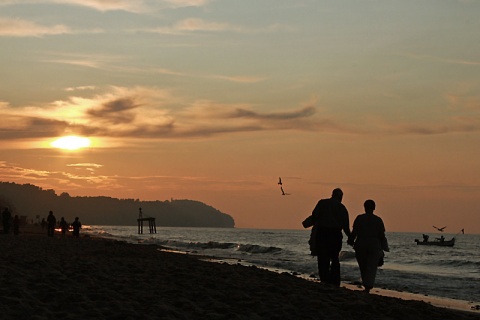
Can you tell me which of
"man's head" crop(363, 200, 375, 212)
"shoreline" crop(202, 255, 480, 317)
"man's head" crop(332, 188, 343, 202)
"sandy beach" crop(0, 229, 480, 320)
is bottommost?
"shoreline" crop(202, 255, 480, 317)

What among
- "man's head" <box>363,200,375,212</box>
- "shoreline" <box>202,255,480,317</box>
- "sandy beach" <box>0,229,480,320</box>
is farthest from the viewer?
"shoreline" <box>202,255,480,317</box>

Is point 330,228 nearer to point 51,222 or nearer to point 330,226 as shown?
point 330,226

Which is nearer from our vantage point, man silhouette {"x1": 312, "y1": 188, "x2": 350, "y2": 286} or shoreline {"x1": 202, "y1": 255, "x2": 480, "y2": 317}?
man silhouette {"x1": 312, "y1": 188, "x2": 350, "y2": 286}

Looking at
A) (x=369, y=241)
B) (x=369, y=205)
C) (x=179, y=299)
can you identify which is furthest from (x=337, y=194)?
(x=179, y=299)

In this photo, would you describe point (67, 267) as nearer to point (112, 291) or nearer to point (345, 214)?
point (112, 291)

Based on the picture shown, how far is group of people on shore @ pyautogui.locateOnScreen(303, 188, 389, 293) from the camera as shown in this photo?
13.0 metres

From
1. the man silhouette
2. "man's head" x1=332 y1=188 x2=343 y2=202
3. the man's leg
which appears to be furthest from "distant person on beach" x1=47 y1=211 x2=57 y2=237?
"man's head" x1=332 y1=188 x2=343 y2=202

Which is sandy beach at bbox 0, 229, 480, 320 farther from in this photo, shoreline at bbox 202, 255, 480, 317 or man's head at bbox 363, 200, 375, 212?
shoreline at bbox 202, 255, 480, 317

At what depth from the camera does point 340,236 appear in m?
13.2

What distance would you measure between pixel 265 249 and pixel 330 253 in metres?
46.3

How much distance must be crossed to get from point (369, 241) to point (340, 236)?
54 cm

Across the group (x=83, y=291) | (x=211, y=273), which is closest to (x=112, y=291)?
(x=83, y=291)

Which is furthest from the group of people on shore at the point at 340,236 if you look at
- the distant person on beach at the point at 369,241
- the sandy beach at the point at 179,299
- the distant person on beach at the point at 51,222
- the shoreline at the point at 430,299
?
the distant person on beach at the point at 51,222

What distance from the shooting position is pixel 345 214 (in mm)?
13086
